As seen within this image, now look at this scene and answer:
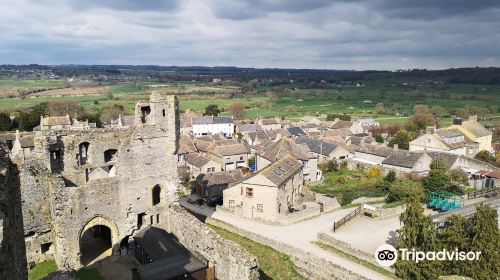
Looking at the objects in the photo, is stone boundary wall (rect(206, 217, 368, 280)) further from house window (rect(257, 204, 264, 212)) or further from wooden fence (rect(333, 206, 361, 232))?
wooden fence (rect(333, 206, 361, 232))

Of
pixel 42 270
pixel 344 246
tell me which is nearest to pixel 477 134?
pixel 344 246

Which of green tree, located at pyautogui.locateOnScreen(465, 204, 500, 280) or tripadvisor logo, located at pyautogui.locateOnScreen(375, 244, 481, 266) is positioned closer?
green tree, located at pyautogui.locateOnScreen(465, 204, 500, 280)

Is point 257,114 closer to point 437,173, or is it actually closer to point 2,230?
point 437,173

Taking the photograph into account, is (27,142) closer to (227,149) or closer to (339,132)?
(227,149)

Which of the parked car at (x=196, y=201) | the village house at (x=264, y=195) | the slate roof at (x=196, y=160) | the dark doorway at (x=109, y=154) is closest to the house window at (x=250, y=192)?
the village house at (x=264, y=195)

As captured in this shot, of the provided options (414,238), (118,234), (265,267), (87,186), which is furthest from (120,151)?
(414,238)

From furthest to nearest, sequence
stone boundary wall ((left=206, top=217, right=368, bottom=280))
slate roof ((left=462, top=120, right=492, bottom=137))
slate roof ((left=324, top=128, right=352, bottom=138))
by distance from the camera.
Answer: slate roof ((left=324, top=128, right=352, bottom=138)) → slate roof ((left=462, top=120, right=492, bottom=137)) → stone boundary wall ((left=206, top=217, right=368, bottom=280))

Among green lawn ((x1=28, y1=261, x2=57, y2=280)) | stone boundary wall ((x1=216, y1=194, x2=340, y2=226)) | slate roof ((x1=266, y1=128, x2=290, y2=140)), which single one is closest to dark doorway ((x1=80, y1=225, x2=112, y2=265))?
green lawn ((x1=28, y1=261, x2=57, y2=280))
